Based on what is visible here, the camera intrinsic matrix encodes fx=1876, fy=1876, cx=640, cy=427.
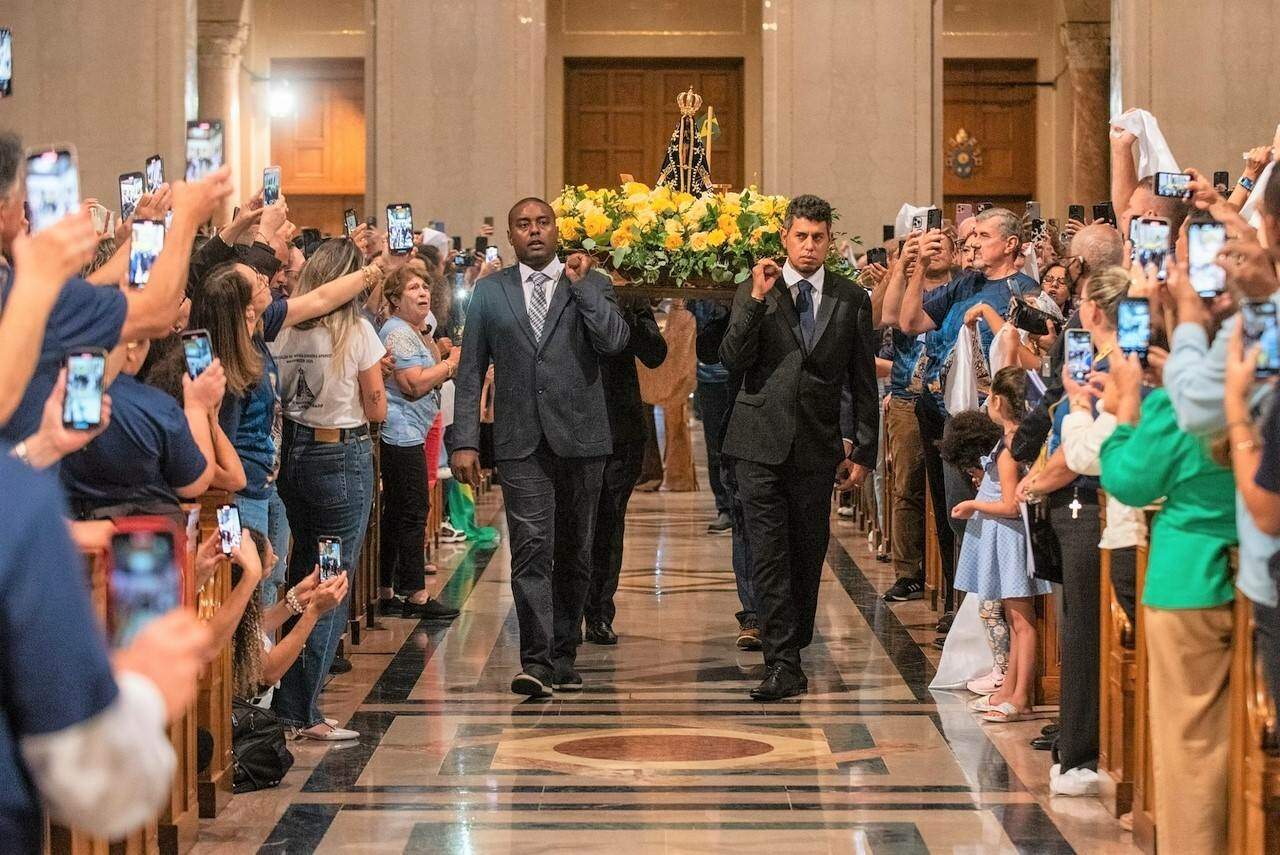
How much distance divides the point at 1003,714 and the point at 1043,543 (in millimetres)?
1182

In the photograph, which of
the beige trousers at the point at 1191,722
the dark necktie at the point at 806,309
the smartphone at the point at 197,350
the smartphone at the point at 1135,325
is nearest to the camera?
the beige trousers at the point at 1191,722

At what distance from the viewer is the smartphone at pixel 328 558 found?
6.20m

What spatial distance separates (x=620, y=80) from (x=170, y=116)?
7.55 meters

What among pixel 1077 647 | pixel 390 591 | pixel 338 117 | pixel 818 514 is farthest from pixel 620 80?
pixel 1077 647

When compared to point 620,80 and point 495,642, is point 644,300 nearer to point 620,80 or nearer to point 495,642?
point 495,642

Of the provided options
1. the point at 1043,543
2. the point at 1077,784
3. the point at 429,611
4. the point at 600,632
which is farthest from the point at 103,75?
the point at 1077,784

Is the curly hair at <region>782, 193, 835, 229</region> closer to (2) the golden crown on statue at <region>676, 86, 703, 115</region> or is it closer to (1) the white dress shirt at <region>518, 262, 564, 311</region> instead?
(1) the white dress shirt at <region>518, 262, 564, 311</region>

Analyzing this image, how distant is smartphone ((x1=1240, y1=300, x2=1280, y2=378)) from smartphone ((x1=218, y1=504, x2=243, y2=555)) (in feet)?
8.64

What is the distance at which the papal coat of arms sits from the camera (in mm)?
24016

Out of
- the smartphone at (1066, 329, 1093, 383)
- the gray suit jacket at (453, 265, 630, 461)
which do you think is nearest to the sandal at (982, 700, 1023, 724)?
the gray suit jacket at (453, 265, 630, 461)

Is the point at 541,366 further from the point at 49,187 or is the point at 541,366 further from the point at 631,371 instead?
the point at 49,187

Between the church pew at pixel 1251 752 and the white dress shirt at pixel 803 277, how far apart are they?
3373mm

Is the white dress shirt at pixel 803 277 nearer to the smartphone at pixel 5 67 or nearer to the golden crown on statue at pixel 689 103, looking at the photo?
the golden crown on statue at pixel 689 103

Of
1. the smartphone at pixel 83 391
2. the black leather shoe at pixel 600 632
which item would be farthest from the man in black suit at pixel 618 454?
the smartphone at pixel 83 391
